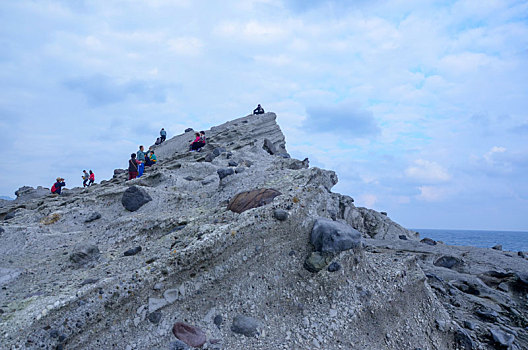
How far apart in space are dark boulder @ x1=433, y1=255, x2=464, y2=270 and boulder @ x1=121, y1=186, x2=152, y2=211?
1030cm

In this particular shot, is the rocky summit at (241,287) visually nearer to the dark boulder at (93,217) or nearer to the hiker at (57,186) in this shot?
the dark boulder at (93,217)

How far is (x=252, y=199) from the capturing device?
7824 mm

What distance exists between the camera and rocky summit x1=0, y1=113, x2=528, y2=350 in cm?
567

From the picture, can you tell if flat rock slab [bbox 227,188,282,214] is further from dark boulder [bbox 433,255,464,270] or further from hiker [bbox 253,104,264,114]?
hiker [bbox 253,104,264,114]

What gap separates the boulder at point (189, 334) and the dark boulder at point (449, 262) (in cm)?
958

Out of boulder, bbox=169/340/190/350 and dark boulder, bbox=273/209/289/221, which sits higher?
dark boulder, bbox=273/209/289/221

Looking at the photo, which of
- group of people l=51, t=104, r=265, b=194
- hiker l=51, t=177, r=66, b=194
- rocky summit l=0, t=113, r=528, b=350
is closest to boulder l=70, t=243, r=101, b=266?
rocky summit l=0, t=113, r=528, b=350

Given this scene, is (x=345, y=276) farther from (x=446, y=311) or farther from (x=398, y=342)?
(x=446, y=311)

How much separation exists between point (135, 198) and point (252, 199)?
501cm

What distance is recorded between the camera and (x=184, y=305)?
6.03 metres

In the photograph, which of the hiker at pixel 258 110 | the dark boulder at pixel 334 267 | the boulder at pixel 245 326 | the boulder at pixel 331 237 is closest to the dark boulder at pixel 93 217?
the boulder at pixel 245 326

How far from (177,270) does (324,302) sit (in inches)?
113

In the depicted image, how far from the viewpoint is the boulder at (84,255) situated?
7.57 metres

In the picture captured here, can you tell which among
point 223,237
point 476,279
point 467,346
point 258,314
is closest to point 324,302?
point 258,314
